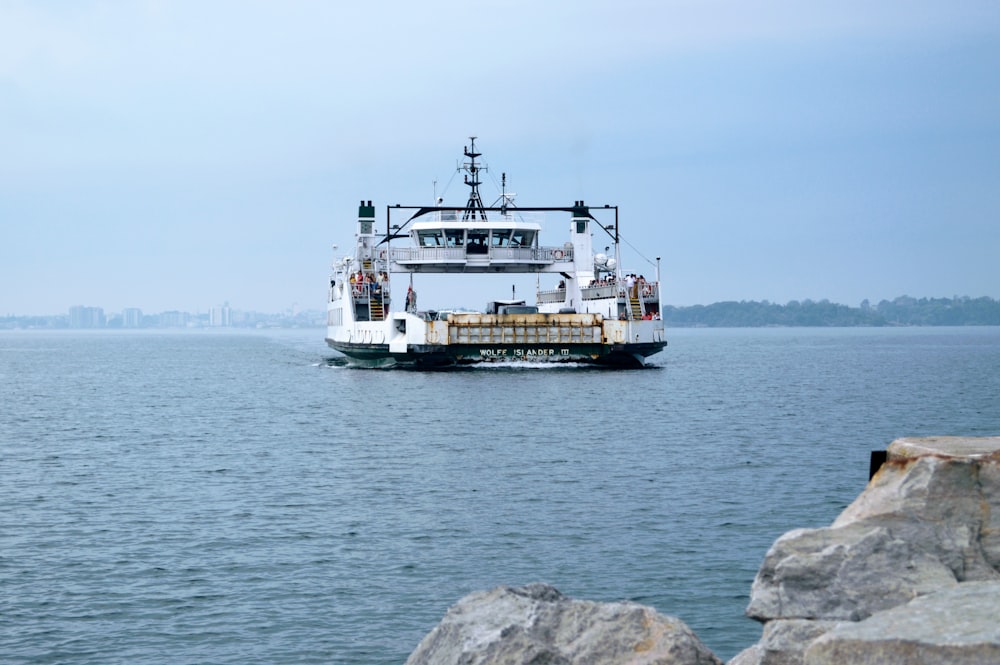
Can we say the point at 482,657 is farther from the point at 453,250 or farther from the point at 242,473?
the point at 453,250

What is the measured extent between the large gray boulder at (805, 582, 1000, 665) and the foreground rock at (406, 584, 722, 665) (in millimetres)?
1757

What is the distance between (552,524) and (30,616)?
885 centimetres

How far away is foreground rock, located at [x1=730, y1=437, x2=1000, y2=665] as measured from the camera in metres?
8.58

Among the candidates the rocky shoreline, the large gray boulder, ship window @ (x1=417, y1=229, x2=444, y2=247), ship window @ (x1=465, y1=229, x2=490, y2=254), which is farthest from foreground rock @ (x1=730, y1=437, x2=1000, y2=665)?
ship window @ (x1=417, y1=229, x2=444, y2=247)

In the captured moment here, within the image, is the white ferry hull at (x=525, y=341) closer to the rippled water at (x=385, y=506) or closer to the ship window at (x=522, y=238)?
the rippled water at (x=385, y=506)

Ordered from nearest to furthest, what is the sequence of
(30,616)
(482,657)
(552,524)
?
(482,657) < (30,616) < (552,524)

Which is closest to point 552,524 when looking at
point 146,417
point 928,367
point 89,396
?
point 146,417

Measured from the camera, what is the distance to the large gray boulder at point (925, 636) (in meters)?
6.38

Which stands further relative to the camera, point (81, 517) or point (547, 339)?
point (547, 339)

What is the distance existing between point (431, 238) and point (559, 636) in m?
54.8

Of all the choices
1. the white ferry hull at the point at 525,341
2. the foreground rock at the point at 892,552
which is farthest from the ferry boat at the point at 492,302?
the foreground rock at the point at 892,552

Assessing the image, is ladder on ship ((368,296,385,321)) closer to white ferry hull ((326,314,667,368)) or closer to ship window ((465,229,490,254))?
white ferry hull ((326,314,667,368))

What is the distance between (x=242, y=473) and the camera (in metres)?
27.7

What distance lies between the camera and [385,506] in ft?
74.1
